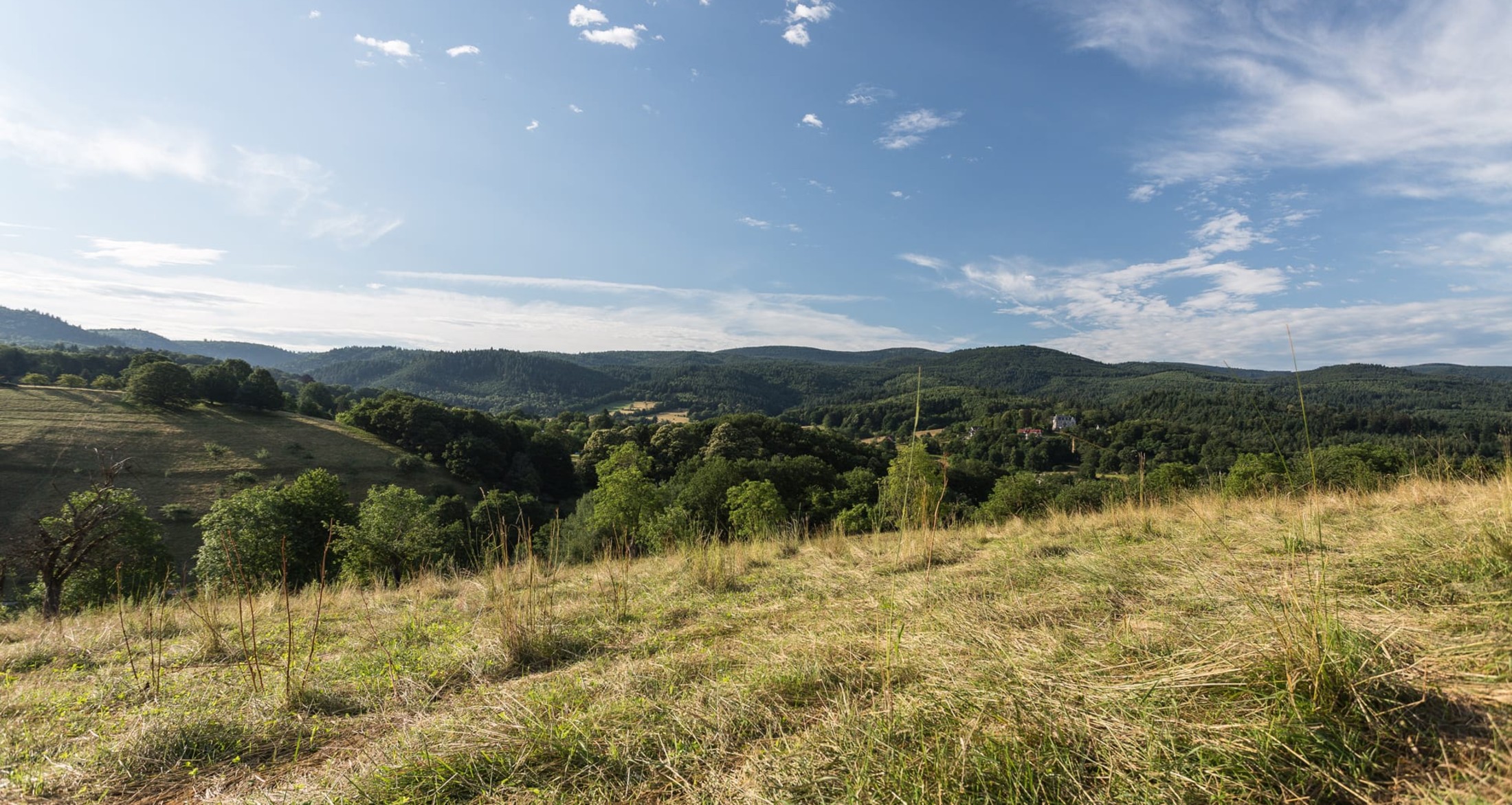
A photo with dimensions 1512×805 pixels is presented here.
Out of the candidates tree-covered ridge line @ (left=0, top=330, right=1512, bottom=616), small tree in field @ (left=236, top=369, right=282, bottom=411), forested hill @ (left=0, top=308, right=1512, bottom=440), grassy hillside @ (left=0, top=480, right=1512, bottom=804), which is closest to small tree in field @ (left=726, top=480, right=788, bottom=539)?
tree-covered ridge line @ (left=0, top=330, right=1512, bottom=616)

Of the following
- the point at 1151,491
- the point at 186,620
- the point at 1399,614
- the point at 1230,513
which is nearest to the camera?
the point at 1399,614

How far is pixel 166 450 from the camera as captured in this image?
46.4 metres

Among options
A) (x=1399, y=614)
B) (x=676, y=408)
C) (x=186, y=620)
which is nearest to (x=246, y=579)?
(x=186, y=620)

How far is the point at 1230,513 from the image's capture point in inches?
289

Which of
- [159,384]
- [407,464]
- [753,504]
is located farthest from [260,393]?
[753,504]

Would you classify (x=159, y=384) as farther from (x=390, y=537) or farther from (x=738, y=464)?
(x=738, y=464)

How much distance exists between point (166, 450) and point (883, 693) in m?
67.1

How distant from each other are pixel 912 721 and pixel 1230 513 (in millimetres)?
7635

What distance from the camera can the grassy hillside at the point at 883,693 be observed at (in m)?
1.77

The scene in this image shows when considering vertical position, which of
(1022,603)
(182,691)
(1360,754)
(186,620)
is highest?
(1360,754)

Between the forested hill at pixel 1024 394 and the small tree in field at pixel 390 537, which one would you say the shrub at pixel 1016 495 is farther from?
the small tree in field at pixel 390 537

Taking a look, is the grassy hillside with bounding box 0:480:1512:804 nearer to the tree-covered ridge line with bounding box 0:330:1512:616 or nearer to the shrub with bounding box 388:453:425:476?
the tree-covered ridge line with bounding box 0:330:1512:616

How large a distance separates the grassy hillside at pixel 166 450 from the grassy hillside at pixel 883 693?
146 feet

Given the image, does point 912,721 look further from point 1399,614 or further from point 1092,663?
point 1399,614
